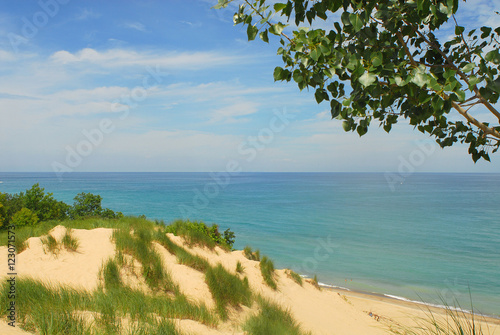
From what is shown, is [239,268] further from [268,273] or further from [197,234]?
[197,234]

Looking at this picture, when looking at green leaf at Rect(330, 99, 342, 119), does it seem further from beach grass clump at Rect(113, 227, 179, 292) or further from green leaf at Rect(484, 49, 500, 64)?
beach grass clump at Rect(113, 227, 179, 292)

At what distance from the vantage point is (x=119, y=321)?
4410mm

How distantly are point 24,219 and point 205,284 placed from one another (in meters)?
8.23

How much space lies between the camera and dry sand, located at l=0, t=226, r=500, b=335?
707 cm

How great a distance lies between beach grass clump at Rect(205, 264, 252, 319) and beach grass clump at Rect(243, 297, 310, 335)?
54 cm

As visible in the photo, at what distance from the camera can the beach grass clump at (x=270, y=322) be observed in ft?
20.1

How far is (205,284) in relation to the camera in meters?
8.53

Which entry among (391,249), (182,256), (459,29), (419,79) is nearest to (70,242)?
(182,256)

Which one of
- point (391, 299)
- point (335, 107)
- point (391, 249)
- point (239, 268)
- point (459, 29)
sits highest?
point (459, 29)

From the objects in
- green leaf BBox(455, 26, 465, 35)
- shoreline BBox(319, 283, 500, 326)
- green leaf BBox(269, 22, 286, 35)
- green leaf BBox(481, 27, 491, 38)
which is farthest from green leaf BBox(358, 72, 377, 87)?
shoreline BBox(319, 283, 500, 326)

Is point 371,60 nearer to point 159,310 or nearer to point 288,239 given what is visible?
point 159,310

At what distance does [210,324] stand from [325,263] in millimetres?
18869

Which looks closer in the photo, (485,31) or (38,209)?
(485,31)

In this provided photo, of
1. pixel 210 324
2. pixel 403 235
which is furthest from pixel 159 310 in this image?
pixel 403 235
